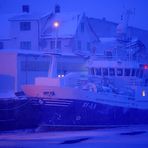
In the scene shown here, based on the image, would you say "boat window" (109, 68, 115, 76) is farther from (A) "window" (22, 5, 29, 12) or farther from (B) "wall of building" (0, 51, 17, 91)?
(A) "window" (22, 5, 29, 12)

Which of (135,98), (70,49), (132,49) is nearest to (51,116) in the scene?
(135,98)

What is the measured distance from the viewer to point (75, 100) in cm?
2845

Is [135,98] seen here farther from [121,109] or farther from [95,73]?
[95,73]

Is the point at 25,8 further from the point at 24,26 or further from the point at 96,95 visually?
the point at 96,95

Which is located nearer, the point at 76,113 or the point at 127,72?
the point at 76,113

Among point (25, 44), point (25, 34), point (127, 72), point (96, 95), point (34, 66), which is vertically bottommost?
point (96, 95)

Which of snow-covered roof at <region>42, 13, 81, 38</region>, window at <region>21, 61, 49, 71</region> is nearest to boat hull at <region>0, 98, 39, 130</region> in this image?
window at <region>21, 61, 49, 71</region>

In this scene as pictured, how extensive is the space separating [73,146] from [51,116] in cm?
1014

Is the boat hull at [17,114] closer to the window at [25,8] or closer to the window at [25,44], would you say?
the window at [25,44]

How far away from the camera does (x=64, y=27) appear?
46969mm

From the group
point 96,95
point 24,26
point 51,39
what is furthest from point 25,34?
point 96,95

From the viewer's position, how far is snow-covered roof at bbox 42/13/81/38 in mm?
45912

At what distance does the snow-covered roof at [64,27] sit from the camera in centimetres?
4591

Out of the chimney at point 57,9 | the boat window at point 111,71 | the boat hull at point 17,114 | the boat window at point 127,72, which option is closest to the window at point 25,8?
the chimney at point 57,9
